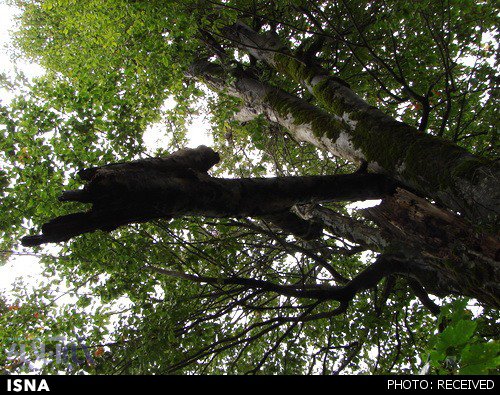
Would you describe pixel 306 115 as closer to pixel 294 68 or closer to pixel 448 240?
pixel 294 68

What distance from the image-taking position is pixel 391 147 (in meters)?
4.31

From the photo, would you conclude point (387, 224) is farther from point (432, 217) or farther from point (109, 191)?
point (109, 191)

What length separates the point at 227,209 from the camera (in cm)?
345

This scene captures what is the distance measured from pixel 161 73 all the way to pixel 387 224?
13.4 ft

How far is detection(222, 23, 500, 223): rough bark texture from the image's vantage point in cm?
330

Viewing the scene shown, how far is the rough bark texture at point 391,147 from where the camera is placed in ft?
10.8
